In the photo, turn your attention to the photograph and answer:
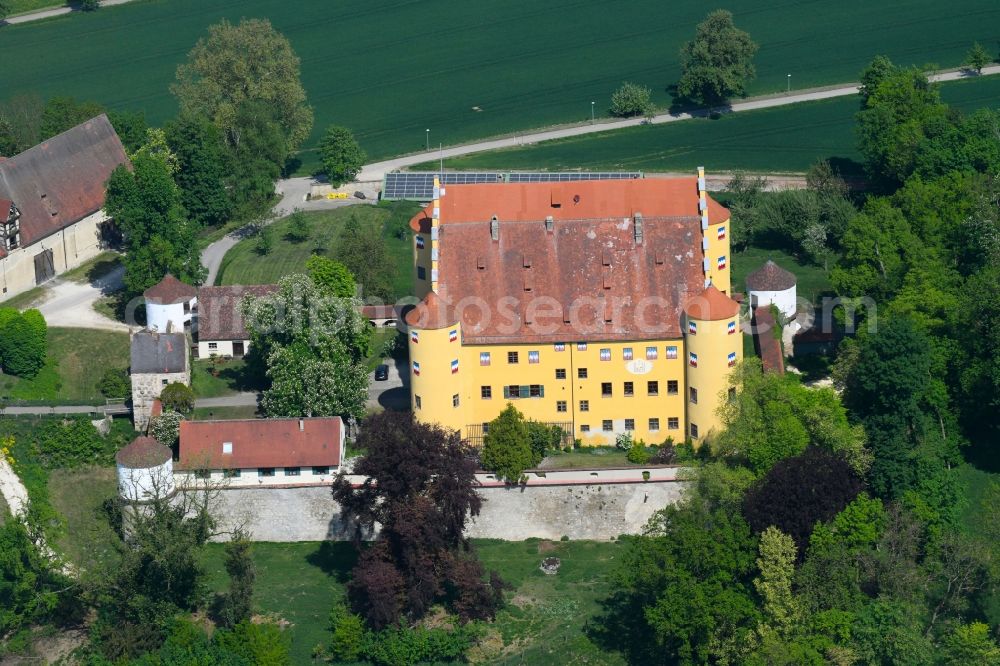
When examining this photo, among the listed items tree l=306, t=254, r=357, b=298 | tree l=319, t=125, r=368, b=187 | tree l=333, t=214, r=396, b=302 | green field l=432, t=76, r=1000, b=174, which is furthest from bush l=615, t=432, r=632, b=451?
tree l=319, t=125, r=368, b=187

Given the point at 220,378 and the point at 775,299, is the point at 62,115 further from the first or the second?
the point at 775,299

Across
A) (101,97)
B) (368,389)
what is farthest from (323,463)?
(101,97)

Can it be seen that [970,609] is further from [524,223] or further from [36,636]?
[36,636]

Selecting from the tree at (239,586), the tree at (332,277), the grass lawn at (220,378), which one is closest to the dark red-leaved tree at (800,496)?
the tree at (239,586)

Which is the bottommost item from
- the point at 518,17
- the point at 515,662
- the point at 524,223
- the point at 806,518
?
the point at 515,662

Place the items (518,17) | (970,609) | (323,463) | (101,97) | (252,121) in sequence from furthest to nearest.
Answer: (518,17) < (101,97) < (252,121) < (323,463) < (970,609)

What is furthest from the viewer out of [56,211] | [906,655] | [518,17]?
[518,17]

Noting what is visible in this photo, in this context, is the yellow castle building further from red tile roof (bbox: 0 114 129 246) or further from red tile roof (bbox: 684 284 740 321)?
red tile roof (bbox: 0 114 129 246)

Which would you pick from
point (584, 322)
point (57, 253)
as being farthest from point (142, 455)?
point (57, 253)
